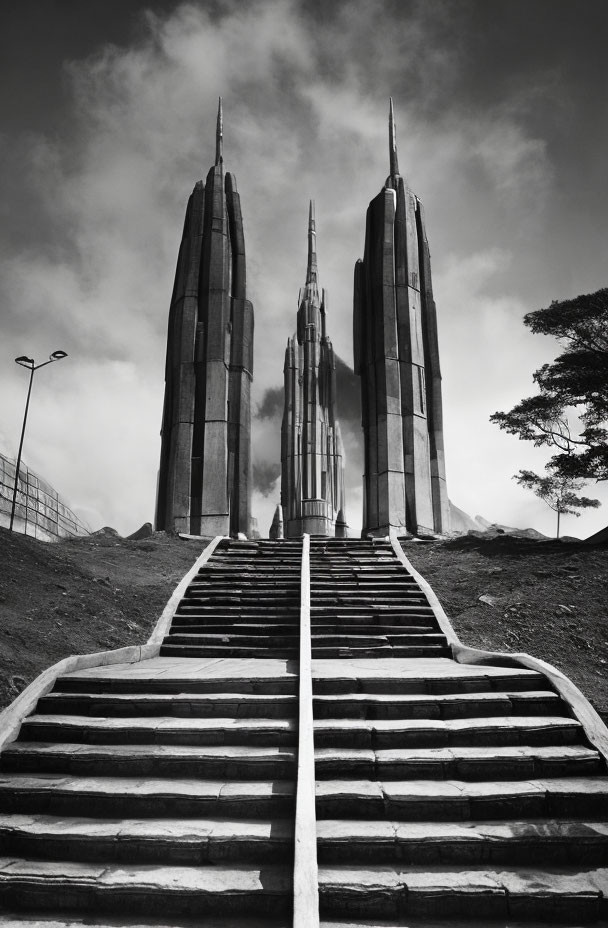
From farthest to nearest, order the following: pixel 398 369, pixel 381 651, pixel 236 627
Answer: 1. pixel 398 369
2. pixel 236 627
3. pixel 381 651

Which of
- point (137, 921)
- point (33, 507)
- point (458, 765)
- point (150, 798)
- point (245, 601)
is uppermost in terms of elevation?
point (33, 507)

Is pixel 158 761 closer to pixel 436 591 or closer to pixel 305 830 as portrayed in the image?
pixel 305 830

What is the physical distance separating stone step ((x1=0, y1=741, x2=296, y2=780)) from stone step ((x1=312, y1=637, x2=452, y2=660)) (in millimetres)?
2185

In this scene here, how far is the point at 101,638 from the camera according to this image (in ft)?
23.7

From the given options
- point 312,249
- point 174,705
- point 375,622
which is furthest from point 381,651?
point 312,249

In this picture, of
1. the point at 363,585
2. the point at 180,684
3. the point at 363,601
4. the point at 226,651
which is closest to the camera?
the point at 180,684

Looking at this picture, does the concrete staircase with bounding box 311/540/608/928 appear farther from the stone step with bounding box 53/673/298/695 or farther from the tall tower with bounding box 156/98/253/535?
the tall tower with bounding box 156/98/253/535

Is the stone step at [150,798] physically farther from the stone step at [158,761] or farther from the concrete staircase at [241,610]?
the concrete staircase at [241,610]

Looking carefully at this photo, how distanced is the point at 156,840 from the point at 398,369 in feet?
47.5

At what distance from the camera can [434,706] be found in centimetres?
484

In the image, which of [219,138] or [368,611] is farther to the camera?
[219,138]

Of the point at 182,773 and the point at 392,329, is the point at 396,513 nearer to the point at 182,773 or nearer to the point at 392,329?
the point at 392,329

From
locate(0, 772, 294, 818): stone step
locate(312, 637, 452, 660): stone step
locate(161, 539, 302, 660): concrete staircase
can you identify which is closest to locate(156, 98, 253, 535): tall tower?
locate(161, 539, 302, 660): concrete staircase

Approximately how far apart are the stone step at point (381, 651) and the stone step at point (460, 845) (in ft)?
9.56
